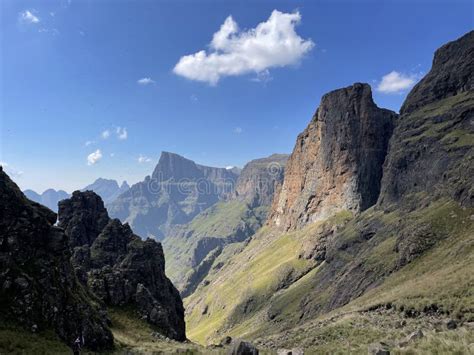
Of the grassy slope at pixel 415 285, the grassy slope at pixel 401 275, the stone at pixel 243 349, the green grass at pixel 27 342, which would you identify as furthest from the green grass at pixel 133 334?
the grassy slope at pixel 401 275

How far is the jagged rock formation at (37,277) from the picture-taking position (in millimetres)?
32156

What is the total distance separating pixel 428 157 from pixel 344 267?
68531 mm

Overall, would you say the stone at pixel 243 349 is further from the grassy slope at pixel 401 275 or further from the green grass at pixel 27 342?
the green grass at pixel 27 342

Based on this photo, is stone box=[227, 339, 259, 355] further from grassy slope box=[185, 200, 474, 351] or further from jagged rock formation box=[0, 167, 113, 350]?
jagged rock formation box=[0, 167, 113, 350]

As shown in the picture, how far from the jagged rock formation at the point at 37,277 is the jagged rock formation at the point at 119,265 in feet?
61.5

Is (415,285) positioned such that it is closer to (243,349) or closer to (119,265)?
(119,265)

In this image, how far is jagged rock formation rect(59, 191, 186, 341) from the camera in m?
60.2

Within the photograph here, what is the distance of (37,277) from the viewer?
3522cm

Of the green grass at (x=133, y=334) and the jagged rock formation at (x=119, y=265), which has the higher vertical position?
the jagged rock formation at (x=119, y=265)

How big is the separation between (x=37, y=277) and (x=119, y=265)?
41036 millimetres

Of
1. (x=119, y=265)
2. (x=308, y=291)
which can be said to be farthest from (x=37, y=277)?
(x=308, y=291)

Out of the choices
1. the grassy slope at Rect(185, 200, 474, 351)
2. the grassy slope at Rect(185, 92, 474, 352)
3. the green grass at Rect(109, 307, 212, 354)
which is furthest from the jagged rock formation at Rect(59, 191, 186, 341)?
the grassy slope at Rect(185, 200, 474, 351)

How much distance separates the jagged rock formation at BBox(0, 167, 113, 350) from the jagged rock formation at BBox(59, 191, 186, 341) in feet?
61.5

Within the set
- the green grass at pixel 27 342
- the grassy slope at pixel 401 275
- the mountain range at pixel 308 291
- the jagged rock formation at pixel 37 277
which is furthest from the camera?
the grassy slope at pixel 401 275
